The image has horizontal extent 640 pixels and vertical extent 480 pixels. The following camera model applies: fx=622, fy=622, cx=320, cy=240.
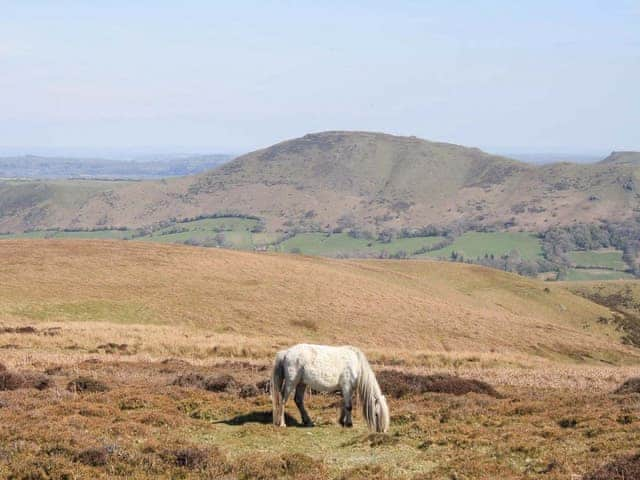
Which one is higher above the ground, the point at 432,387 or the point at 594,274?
the point at 432,387

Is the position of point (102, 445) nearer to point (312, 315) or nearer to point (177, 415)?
point (177, 415)

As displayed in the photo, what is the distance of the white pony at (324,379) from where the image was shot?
16.2m

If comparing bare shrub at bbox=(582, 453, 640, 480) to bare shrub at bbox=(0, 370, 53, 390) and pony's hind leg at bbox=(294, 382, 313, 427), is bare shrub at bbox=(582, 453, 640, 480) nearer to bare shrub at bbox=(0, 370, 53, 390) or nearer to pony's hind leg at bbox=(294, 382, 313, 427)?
pony's hind leg at bbox=(294, 382, 313, 427)

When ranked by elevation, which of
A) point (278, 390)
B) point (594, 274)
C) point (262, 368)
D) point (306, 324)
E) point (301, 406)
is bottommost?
point (594, 274)

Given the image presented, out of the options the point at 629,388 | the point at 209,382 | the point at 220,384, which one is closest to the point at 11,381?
the point at 209,382

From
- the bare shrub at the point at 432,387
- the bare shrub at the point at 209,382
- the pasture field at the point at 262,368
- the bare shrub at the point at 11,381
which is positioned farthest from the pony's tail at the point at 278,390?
the bare shrub at the point at 11,381

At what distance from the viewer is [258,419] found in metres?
17.1

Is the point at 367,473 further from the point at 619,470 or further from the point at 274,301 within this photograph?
the point at 274,301

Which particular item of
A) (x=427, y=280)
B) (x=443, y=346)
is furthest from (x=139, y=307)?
(x=427, y=280)

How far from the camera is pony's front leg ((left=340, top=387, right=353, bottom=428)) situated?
16375 millimetres

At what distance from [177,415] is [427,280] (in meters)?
65.8

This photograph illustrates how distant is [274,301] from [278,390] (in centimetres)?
3917

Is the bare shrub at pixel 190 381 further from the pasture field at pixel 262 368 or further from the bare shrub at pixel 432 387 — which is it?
the bare shrub at pixel 432 387

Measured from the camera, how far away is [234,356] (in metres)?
35.4
